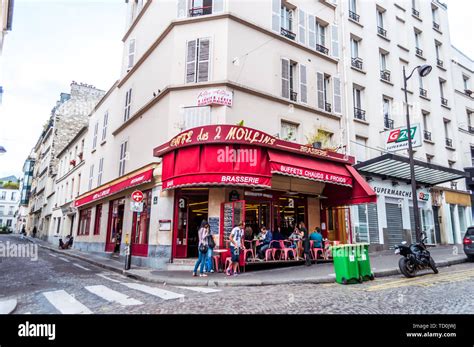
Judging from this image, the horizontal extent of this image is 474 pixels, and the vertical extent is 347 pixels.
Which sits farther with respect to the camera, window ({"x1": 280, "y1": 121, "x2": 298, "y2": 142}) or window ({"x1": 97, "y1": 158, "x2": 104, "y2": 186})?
window ({"x1": 97, "y1": 158, "x2": 104, "y2": 186})

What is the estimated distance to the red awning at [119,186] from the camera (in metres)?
13.1

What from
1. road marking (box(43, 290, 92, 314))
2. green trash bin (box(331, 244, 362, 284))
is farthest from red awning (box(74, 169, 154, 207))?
green trash bin (box(331, 244, 362, 284))

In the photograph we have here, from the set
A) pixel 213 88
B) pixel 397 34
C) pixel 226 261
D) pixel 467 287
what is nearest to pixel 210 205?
pixel 226 261

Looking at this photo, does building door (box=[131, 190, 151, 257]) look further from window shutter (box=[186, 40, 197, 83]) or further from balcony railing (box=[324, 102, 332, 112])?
balcony railing (box=[324, 102, 332, 112])

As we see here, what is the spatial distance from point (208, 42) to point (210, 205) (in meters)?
6.81

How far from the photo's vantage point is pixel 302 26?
16422mm

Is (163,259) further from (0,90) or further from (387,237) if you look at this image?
(387,237)

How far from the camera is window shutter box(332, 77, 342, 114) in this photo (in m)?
16.9

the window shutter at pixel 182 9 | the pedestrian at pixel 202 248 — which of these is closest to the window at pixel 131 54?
the window shutter at pixel 182 9

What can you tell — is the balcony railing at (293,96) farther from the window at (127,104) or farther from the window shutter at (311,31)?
the window at (127,104)

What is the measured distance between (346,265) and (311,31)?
507 inches

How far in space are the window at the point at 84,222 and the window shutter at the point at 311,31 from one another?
17190mm

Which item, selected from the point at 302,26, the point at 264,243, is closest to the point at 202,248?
the point at 264,243

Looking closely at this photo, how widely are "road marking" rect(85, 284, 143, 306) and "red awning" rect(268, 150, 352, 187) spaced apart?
6.11m
